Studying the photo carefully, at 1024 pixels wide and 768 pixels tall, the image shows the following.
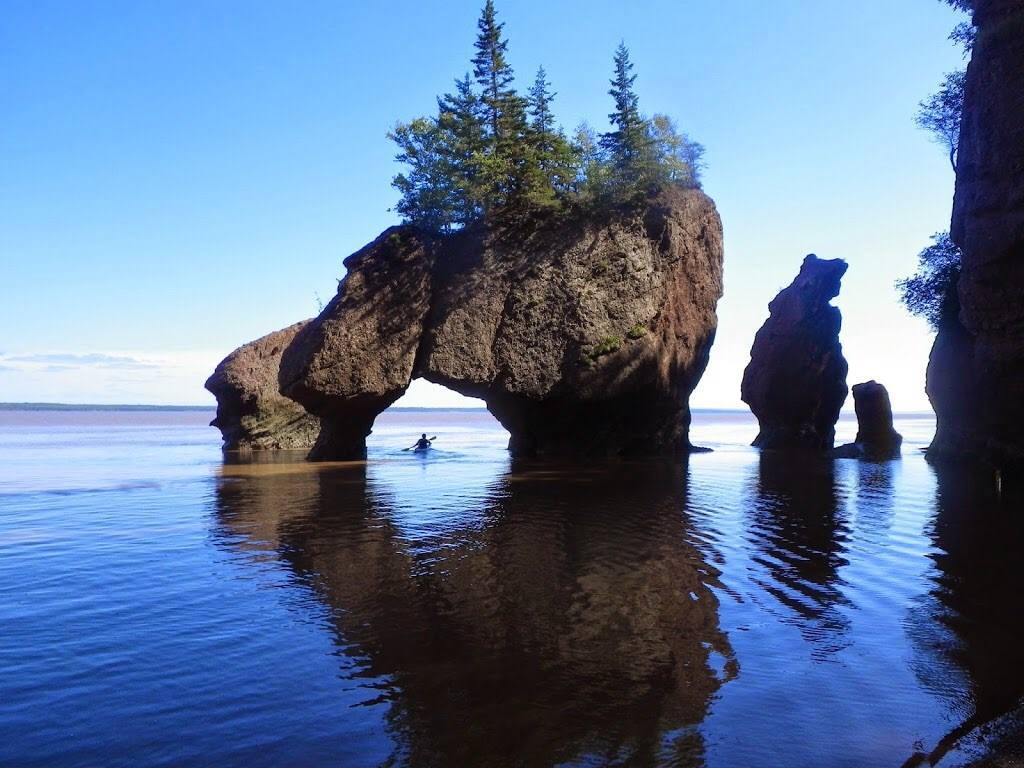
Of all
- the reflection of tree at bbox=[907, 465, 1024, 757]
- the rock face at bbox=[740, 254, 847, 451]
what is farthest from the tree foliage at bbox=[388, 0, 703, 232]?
the reflection of tree at bbox=[907, 465, 1024, 757]

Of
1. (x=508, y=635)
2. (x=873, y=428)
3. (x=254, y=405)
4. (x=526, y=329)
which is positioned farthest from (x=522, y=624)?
(x=254, y=405)

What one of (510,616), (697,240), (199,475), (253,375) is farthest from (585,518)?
(253,375)

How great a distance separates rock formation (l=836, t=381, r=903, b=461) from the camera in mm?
36469

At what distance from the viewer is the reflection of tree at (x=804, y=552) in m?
8.36

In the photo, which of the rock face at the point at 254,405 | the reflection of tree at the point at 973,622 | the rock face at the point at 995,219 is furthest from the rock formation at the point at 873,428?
the rock face at the point at 254,405

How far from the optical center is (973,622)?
26.7ft

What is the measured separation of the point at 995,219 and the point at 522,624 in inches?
806

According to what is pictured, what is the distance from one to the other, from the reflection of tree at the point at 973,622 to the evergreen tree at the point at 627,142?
2361 cm

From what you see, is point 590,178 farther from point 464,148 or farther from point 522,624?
point 522,624

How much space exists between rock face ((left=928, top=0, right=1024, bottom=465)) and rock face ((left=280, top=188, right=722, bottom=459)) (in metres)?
13.0

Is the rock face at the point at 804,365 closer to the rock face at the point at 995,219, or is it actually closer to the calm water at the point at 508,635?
the rock face at the point at 995,219

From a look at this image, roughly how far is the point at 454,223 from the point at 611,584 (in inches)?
1028

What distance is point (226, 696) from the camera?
614 centimetres

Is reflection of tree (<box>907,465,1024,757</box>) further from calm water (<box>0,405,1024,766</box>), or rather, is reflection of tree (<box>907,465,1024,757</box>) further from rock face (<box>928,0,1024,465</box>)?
rock face (<box>928,0,1024,465</box>)
